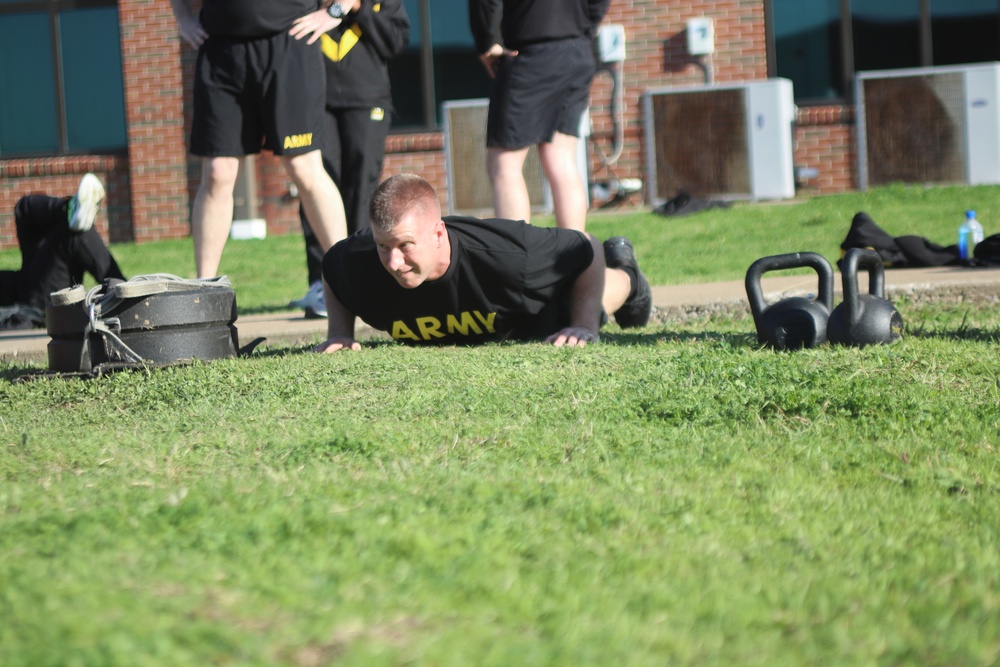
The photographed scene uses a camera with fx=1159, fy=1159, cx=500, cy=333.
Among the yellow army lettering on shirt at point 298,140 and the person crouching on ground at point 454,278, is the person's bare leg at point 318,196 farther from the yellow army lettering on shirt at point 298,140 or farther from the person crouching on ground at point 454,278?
the person crouching on ground at point 454,278

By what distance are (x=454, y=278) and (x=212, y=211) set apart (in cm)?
155

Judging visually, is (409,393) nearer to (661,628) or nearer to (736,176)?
(661,628)

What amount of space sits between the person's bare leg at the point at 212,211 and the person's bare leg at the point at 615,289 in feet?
5.81

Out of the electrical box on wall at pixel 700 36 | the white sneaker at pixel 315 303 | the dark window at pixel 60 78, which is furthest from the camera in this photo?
the dark window at pixel 60 78

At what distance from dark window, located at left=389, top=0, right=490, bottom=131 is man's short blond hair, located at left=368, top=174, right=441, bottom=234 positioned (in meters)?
9.09

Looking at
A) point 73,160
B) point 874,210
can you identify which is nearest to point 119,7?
point 73,160

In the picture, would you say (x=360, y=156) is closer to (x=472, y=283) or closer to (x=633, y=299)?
(x=633, y=299)

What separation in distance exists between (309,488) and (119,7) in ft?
38.1

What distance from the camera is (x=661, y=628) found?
1713 mm

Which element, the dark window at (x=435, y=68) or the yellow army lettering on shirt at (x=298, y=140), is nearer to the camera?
the yellow army lettering on shirt at (x=298, y=140)

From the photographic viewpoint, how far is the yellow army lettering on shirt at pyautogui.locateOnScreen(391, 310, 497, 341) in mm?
4641

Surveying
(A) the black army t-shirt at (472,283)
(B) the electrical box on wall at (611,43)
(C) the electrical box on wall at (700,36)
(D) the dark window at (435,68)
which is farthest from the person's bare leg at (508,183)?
(D) the dark window at (435,68)

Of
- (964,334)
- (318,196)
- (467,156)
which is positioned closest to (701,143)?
(467,156)

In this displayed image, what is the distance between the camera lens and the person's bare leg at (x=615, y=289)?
524cm
